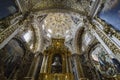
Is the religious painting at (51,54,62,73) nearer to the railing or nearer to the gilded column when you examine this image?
the railing

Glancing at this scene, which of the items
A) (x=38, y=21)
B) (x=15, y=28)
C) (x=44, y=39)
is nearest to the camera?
(x=15, y=28)

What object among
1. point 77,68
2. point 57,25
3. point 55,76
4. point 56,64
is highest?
point 57,25

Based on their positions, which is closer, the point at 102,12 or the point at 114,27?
the point at 114,27

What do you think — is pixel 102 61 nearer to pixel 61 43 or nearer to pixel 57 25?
pixel 61 43

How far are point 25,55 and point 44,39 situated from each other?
15.1ft

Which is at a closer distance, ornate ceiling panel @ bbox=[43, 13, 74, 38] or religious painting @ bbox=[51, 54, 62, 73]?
religious painting @ bbox=[51, 54, 62, 73]

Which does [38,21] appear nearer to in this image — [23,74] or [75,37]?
[75,37]

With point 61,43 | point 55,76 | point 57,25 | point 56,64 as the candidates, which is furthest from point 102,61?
point 57,25

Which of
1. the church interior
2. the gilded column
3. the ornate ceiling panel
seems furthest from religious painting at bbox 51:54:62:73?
the ornate ceiling panel

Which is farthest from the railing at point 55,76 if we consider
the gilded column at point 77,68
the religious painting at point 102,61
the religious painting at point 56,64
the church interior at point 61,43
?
the religious painting at point 102,61

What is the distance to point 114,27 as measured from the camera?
10469mm

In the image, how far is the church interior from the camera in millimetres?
10578

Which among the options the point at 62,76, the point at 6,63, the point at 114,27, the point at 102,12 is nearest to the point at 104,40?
the point at 114,27

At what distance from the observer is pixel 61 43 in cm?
1664
